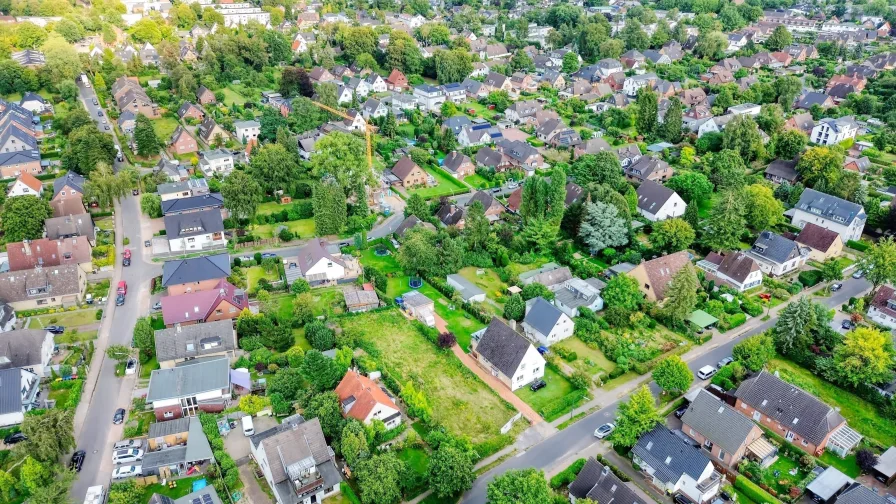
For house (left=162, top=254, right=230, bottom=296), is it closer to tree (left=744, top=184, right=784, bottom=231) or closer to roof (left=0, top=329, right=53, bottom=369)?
roof (left=0, top=329, right=53, bottom=369)

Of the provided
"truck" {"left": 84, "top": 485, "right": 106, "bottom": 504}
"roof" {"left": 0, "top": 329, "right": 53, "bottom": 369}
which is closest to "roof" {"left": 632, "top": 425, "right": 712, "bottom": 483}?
"truck" {"left": 84, "top": 485, "right": 106, "bottom": 504}

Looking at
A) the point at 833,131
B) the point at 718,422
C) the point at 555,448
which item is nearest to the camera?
the point at 718,422

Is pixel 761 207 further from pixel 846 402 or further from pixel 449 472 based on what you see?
pixel 449 472

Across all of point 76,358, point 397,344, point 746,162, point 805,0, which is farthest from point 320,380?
point 805,0

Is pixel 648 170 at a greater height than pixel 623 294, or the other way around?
pixel 623 294

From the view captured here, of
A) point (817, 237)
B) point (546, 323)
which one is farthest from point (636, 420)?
point (817, 237)

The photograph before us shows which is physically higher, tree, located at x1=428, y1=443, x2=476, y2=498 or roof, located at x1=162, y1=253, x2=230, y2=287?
tree, located at x1=428, y1=443, x2=476, y2=498

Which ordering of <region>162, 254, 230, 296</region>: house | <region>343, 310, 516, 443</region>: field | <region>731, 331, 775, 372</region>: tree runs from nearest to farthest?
<region>343, 310, 516, 443</region>: field → <region>731, 331, 775, 372</region>: tree → <region>162, 254, 230, 296</region>: house
